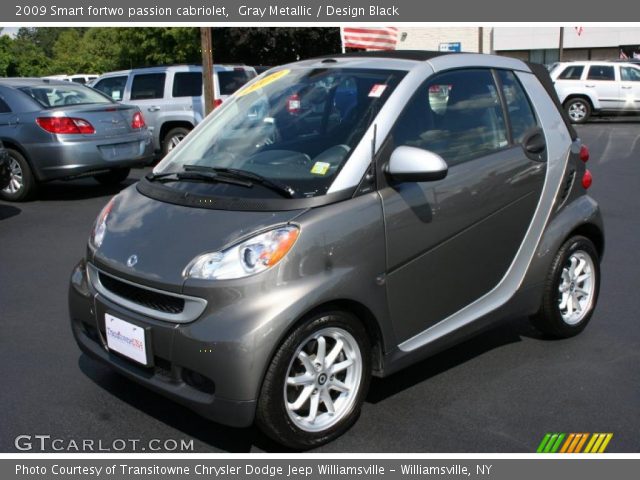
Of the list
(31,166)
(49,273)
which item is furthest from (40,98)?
(49,273)

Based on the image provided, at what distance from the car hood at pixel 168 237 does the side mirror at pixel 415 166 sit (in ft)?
1.83

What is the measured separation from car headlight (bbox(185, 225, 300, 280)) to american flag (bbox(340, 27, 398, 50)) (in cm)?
1469

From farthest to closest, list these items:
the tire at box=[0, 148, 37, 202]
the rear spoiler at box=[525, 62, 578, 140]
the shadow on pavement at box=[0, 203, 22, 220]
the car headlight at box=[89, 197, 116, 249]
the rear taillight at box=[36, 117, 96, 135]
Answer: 1. the tire at box=[0, 148, 37, 202]
2. the rear taillight at box=[36, 117, 96, 135]
3. the shadow on pavement at box=[0, 203, 22, 220]
4. the rear spoiler at box=[525, 62, 578, 140]
5. the car headlight at box=[89, 197, 116, 249]

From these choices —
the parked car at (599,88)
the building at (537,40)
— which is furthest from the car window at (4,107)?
the building at (537,40)

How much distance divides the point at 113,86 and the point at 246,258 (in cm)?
1223

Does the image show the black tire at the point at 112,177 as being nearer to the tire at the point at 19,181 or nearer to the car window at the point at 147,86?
the tire at the point at 19,181

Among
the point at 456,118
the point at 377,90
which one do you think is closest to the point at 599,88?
the point at 456,118

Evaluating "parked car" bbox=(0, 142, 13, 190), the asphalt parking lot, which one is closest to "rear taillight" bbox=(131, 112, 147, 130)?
"parked car" bbox=(0, 142, 13, 190)

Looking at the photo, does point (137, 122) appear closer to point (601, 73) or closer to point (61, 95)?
point (61, 95)

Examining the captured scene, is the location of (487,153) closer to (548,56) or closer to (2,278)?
(2,278)

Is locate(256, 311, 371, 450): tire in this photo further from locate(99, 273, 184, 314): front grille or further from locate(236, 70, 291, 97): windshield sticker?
locate(236, 70, 291, 97): windshield sticker

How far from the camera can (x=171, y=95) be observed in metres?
13.6

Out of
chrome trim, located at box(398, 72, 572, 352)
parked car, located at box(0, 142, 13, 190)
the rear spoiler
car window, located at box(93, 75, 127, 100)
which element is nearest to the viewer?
chrome trim, located at box(398, 72, 572, 352)

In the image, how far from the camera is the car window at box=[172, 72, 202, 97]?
13.6 m
